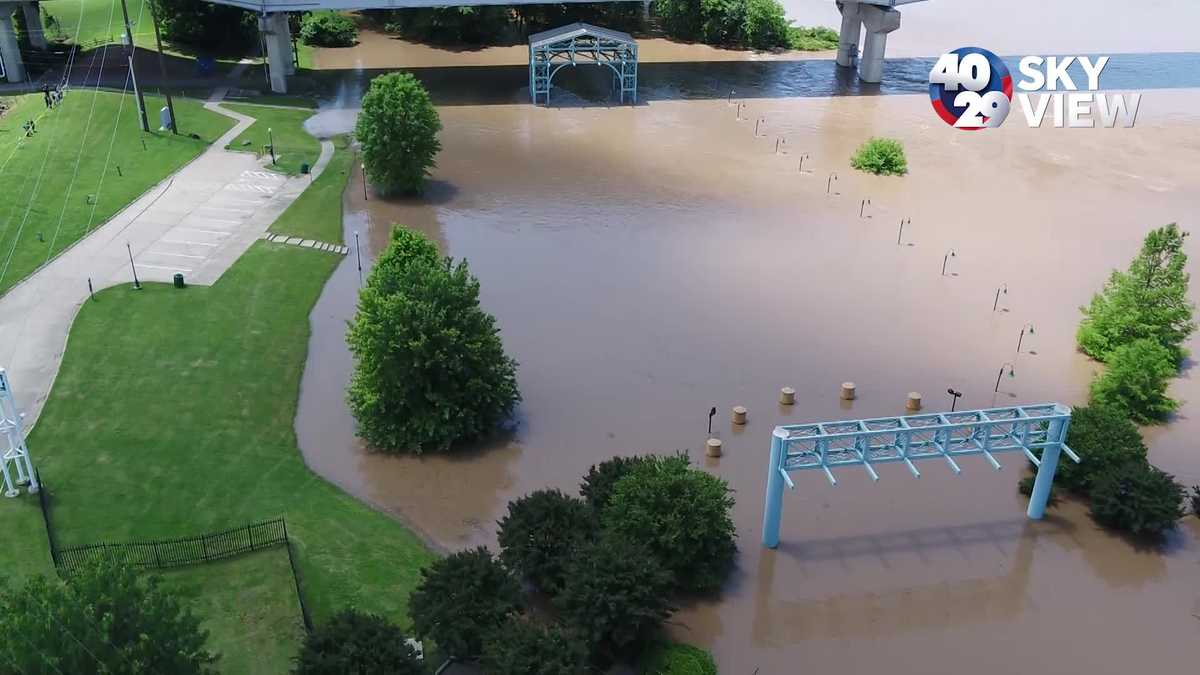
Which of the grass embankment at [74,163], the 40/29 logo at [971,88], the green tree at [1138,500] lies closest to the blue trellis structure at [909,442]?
the green tree at [1138,500]

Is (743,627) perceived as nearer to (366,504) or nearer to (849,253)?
(366,504)

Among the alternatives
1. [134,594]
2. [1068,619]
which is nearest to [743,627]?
[1068,619]

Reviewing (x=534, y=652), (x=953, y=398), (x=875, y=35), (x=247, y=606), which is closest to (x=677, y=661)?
(x=534, y=652)

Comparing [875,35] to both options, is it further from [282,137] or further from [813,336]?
[282,137]

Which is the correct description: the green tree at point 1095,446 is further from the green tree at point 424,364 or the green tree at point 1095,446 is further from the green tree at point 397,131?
the green tree at point 397,131

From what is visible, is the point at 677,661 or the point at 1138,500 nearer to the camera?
the point at 677,661

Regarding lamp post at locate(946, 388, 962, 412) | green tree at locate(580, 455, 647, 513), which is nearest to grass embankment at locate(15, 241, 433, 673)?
green tree at locate(580, 455, 647, 513)
